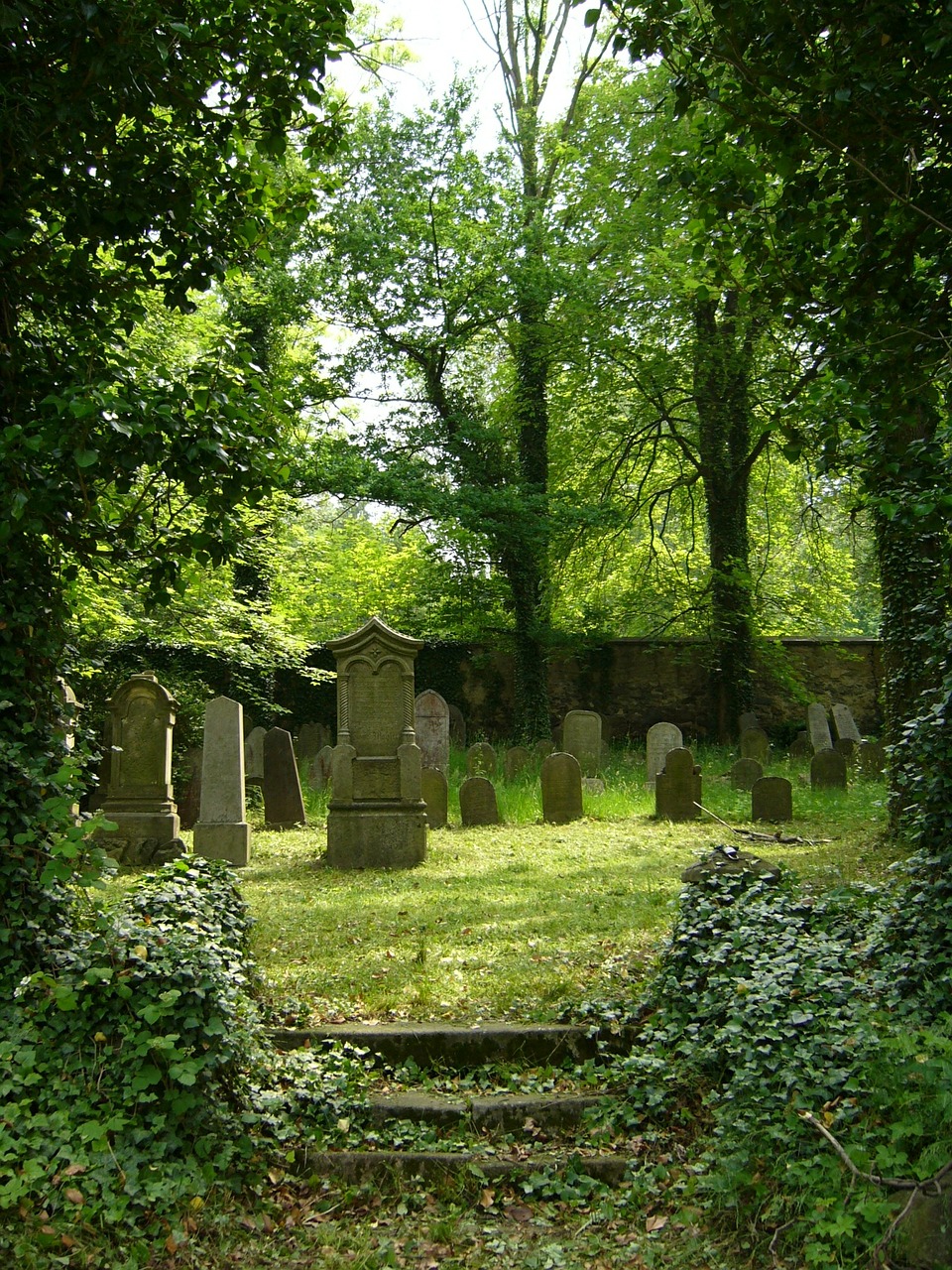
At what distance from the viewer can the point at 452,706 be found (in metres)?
21.9

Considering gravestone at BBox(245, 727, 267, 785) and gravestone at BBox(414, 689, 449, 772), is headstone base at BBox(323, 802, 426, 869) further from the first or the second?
gravestone at BBox(245, 727, 267, 785)

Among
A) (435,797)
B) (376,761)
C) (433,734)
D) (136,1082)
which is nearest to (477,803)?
(435,797)

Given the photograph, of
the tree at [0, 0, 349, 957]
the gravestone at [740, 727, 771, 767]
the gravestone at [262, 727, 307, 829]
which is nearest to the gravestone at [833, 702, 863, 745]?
the gravestone at [740, 727, 771, 767]

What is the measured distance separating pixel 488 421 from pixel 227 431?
56.2 feet

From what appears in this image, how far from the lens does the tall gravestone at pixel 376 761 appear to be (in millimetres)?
10562

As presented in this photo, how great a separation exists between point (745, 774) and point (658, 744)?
155cm

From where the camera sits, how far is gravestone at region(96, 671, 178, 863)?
10602 millimetres

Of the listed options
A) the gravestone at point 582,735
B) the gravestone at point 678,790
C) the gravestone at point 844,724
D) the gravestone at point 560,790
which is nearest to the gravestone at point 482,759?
the gravestone at point 582,735

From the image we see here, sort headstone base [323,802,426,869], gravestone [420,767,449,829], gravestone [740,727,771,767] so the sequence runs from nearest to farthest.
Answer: headstone base [323,802,426,869] < gravestone [420,767,449,829] < gravestone [740,727,771,767]

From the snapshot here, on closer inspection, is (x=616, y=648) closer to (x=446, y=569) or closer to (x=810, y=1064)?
(x=446, y=569)

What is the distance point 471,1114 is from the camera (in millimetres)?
4672

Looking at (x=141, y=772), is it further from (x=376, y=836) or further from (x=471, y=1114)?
(x=471, y=1114)

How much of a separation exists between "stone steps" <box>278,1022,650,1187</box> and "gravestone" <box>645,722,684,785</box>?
10.9 metres

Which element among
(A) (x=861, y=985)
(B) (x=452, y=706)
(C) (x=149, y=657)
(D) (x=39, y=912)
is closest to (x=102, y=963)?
(D) (x=39, y=912)
